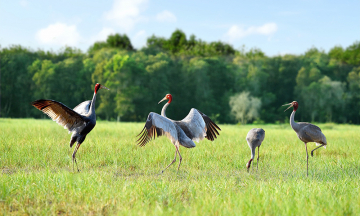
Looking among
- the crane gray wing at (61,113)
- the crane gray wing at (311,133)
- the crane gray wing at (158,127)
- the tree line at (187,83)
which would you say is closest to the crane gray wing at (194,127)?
the crane gray wing at (158,127)

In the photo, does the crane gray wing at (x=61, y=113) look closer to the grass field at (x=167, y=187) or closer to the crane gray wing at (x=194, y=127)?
the grass field at (x=167, y=187)

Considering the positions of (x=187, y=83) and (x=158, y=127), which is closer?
(x=158, y=127)

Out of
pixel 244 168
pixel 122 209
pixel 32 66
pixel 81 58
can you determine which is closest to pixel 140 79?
pixel 81 58

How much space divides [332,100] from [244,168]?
42174mm

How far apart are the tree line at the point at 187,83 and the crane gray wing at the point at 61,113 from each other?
3174 centimetres

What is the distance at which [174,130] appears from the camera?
21.2 feet

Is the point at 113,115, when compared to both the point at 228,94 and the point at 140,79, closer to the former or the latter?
the point at 140,79

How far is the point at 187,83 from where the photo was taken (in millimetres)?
47219

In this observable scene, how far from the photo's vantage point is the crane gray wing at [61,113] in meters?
5.91

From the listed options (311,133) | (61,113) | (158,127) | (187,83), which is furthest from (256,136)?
(187,83)

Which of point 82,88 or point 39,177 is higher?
point 82,88

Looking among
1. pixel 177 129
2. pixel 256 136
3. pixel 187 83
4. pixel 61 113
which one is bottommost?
pixel 256 136

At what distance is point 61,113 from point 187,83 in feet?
135

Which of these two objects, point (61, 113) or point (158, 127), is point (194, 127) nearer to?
point (158, 127)
